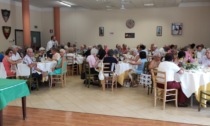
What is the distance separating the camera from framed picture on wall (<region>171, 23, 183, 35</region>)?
40.0 ft

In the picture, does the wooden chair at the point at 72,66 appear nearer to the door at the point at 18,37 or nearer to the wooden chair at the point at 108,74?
the wooden chair at the point at 108,74

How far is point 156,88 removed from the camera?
496 centimetres

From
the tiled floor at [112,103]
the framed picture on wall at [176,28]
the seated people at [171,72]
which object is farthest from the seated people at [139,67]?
the framed picture on wall at [176,28]

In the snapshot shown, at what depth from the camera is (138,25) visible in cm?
1285

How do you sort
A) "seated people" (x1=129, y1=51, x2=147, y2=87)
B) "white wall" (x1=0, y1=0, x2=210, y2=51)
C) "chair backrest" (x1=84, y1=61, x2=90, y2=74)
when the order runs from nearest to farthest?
"seated people" (x1=129, y1=51, x2=147, y2=87), "chair backrest" (x1=84, y1=61, x2=90, y2=74), "white wall" (x1=0, y1=0, x2=210, y2=51)

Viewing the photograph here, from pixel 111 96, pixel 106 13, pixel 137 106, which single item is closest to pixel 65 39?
pixel 106 13

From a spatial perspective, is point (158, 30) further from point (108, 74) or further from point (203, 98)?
point (203, 98)

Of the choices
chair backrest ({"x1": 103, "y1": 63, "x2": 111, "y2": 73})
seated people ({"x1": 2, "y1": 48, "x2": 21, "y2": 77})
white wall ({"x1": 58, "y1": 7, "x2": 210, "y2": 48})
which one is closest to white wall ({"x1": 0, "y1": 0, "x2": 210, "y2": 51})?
white wall ({"x1": 58, "y1": 7, "x2": 210, "y2": 48})

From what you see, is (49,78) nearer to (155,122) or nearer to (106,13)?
(155,122)

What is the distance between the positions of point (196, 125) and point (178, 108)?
983mm

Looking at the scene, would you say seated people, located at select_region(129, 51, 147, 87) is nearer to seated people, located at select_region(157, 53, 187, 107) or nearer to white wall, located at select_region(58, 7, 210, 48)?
seated people, located at select_region(157, 53, 187, 107)

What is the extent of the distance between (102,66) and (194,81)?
2635mm

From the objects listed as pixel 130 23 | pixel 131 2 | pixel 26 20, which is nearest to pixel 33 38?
pixel 26 20

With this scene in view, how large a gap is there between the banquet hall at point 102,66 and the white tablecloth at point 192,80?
0.02 metres
